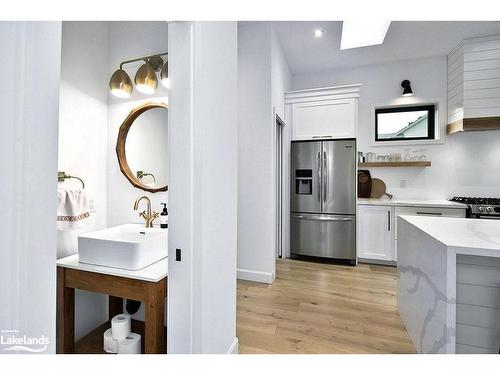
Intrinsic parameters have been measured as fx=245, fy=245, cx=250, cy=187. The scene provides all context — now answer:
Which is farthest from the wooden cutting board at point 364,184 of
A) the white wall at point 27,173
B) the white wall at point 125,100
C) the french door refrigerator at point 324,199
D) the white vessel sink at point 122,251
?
the white wall at point 27,173

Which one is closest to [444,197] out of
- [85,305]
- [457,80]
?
[457,80]

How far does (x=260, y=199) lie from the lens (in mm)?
2916

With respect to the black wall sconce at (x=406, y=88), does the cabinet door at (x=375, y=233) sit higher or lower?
lower

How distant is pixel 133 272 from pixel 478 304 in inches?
69.5

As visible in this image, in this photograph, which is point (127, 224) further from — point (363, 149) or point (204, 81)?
point (363, 149)

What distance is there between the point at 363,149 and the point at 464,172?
1.36 metres

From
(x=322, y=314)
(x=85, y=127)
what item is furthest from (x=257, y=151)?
(x=322, y=314)

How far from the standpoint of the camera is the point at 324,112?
357cm

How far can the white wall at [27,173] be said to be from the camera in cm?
46

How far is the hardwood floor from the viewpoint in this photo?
5.76 feet

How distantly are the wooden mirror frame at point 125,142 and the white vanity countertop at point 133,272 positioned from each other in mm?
661

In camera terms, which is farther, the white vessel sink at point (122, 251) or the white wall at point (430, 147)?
the white wall at point (430, 147)

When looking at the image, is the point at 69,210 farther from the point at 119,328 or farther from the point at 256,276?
the point at 256,276

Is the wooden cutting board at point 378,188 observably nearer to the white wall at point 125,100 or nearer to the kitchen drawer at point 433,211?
the kitchen drawer at point 433,211
